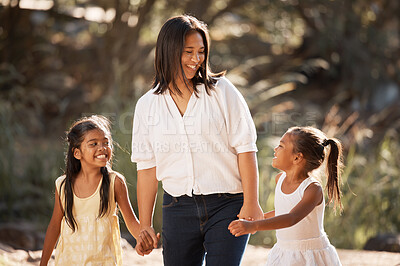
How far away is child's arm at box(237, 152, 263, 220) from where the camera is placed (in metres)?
2.12

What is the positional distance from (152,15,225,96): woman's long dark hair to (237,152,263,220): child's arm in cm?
30

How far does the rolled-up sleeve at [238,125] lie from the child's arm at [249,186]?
3 centimetres

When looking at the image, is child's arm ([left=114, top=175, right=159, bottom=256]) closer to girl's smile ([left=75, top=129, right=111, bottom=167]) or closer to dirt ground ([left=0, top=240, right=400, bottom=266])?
girl's smile ([left=75, top=129, right=111, bottom=167])

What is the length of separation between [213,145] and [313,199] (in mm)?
541

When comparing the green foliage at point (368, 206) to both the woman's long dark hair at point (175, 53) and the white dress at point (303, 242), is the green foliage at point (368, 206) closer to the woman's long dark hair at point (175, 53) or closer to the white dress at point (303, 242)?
the white dress at point (303, 242)

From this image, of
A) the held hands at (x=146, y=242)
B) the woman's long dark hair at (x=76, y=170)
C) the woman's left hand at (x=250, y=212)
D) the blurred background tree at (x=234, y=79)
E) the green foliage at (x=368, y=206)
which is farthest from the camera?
the blurred background tree at (x=234, y=79)

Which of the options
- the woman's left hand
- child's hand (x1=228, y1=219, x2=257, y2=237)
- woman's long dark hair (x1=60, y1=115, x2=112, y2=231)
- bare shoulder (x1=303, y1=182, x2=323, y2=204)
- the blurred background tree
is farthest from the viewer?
the blurred background tree

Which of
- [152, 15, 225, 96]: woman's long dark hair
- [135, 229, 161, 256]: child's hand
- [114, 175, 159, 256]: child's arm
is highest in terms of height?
[152, 15, 225, 96]: woman's long dark hair

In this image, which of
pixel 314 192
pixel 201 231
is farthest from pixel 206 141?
pixel 314 192

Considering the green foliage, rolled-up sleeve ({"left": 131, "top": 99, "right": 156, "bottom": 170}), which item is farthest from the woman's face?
the green foliage

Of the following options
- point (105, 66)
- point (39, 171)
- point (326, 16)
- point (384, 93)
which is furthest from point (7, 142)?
point (384, 93)

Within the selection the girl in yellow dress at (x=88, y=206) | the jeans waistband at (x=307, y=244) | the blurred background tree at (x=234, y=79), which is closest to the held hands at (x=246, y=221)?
the jeans waistband at (x=307, y=244)

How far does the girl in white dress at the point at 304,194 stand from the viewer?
8.10 ft

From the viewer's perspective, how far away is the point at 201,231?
7.23 ft
